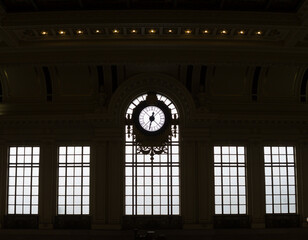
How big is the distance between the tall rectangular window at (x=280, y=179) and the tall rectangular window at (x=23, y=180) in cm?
1344

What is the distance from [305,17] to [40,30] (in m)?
11.3

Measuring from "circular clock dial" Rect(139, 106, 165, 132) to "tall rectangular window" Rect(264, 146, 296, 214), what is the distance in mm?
6471

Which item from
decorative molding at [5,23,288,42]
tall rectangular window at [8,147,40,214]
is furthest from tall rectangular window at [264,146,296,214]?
tall rectangular window at [8,147,40,214]

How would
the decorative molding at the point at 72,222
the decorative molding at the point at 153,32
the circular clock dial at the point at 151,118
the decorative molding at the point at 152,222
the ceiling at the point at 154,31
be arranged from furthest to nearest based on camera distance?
the circular clock dial at the point at 151,118
the decorative molding at the point at 72,222
the decorative molding at the point at 152,222
the decorative molding at the point at 153,32
the ceiling at the point at 154,31

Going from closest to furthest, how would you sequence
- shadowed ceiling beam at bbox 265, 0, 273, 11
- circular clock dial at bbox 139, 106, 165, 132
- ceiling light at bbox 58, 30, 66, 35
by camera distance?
1. shadowed ceiling beam at bbox 265, 0, 273, 11
2. ceiling light at bbox 58, 30, 66, 35
3. circular clock dial at bbox 139, 106, 165, 132

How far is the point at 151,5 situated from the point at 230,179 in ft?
42.4

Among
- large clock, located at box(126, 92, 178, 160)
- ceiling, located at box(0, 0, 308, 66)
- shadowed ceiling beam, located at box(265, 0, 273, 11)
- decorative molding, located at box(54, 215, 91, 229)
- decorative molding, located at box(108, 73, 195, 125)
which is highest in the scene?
shadowed ceiling beam, located at box(265, 0, 273, 11)

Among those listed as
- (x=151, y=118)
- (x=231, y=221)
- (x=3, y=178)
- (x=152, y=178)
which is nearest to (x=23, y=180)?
(x=3, y=178)

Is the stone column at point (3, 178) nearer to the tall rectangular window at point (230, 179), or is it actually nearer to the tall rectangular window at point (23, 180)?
the tall rectangular window at point (23, 180)

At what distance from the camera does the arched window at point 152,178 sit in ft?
97.3

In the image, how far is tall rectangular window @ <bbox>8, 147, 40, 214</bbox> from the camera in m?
29.8

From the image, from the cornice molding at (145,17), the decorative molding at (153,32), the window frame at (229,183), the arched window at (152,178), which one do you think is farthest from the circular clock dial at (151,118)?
the cornice molding at (145,17)

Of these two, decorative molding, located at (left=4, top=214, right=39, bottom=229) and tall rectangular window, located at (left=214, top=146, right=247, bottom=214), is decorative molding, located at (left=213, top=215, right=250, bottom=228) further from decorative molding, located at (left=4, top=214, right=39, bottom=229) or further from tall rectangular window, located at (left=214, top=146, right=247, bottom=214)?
decorative molding, located at (left=4, top=214, right=39, bottom=229)

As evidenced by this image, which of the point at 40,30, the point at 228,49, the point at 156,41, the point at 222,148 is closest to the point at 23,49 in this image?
the point at 40,30
